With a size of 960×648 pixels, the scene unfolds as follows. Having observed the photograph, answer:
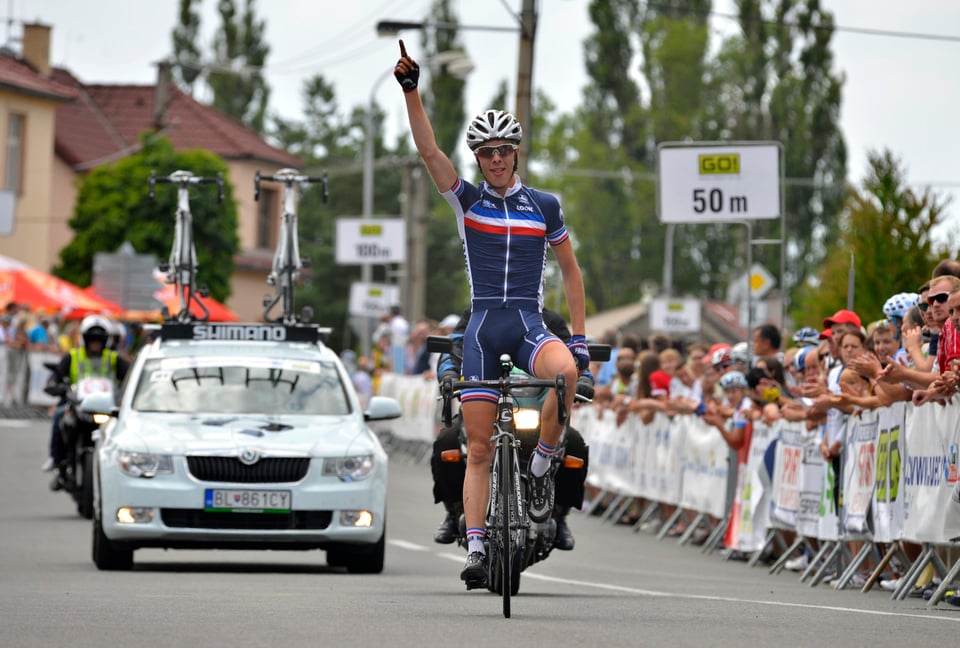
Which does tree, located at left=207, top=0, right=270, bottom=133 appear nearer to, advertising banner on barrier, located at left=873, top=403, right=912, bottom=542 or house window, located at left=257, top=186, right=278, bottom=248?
house window, located at left=257, top=186, right=278, bottom=248

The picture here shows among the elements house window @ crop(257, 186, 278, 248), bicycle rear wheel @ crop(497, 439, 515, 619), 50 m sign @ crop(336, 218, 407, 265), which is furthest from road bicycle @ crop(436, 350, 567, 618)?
house window @ crop(257, 186, 278, 248)

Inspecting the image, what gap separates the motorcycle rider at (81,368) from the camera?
22016 mm

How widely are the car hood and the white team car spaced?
0.01m

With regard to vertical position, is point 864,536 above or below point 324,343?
below

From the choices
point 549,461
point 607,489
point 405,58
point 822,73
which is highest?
point 822,73

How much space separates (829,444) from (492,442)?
6.11 meters

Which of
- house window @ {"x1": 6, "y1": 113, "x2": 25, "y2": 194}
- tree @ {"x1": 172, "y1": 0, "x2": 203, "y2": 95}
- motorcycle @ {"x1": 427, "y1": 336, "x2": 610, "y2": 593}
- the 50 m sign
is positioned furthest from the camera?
tree @ {"x1": 172, "y1": 0, "x2": 203, "y2": 95}

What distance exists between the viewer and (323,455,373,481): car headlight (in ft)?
50.9

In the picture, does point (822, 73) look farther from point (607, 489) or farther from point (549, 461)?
point (549, 461)

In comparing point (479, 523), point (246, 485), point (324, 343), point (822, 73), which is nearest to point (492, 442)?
point (479, 523)

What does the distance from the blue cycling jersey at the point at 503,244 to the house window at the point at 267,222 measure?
74.5 m

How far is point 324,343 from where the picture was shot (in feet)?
58.3

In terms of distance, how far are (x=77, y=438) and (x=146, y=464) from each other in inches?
264

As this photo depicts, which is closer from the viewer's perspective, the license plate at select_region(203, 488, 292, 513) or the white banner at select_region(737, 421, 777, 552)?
the license plate at select_region(203, 488, 292, 513)
